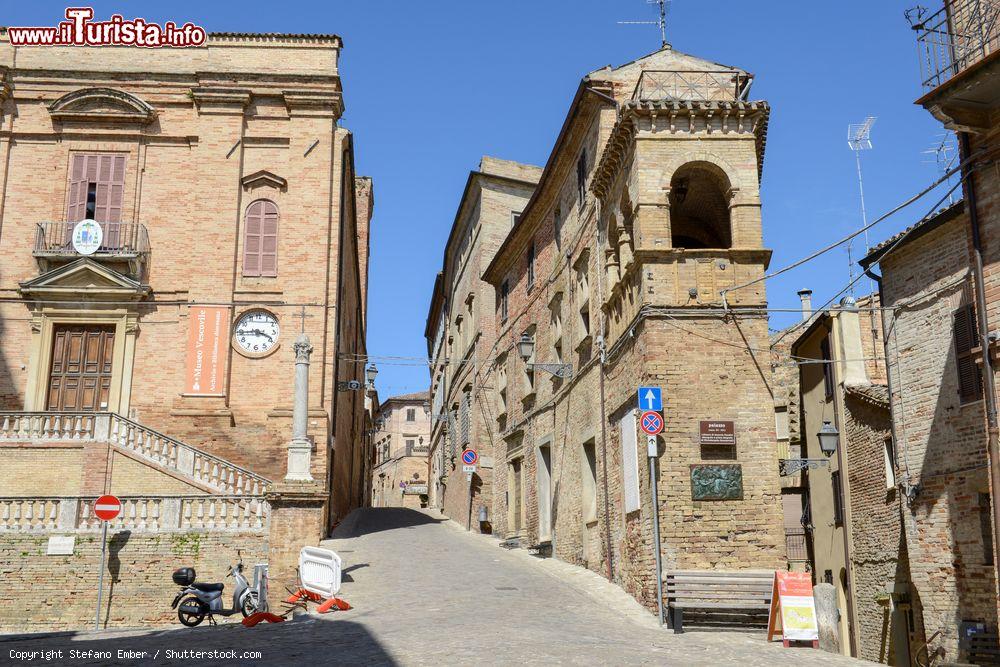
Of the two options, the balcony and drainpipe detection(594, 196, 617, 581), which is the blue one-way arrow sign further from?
the balcony

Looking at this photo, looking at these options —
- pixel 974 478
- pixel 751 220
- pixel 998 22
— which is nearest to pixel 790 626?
pixel 974 478

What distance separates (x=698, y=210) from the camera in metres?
20.0

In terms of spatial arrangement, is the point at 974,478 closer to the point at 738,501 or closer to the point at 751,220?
the point at 738,501

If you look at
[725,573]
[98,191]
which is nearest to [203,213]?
[98,191]

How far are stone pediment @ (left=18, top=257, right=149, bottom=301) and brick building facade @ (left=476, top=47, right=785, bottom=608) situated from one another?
1085 cm

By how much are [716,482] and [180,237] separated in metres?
17.4

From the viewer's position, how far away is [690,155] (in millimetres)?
16438

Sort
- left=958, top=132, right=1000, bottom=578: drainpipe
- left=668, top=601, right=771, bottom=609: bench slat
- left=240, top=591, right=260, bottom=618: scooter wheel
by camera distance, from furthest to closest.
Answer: left=240, top=591, right=260, bottom=618: scooter wheel < left=668, top=601, right=771, bottom=609: bench slat < left=958, top=132, right=1000, bottom=578: drainpipe

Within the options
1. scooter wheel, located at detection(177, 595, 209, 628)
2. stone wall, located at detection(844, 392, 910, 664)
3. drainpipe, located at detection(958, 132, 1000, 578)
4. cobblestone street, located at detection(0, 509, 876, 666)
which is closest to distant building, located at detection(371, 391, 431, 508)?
stone wall, located at detection(844, 392, 910, 664)

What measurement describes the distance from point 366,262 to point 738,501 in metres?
38.9

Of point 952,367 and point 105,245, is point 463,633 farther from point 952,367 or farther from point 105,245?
point 105,245

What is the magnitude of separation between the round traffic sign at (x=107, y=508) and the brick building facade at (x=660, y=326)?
936 cm

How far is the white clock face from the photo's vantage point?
83.6 ft

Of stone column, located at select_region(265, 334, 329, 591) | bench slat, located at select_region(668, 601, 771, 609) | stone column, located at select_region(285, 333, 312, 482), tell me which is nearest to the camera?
bench slat, located at select_region(668, 601, 771, 609)
